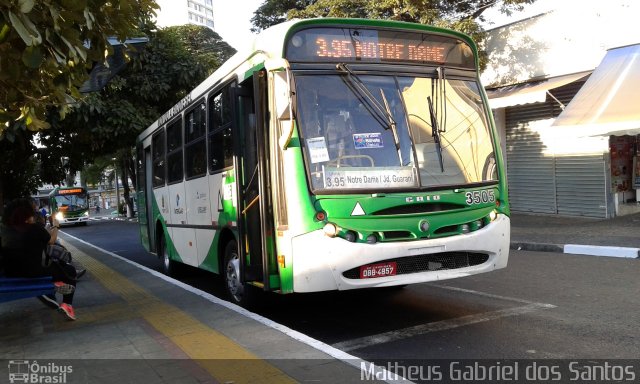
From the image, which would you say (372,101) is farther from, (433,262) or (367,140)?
(433,262)

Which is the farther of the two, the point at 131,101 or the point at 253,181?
the point at 131,101

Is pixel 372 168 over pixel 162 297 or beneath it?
over

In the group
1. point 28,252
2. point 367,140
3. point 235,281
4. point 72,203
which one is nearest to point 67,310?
point 28,252

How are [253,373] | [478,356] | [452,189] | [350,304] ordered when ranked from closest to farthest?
[253,373] → [478,356] → [452,189] → [350,304]

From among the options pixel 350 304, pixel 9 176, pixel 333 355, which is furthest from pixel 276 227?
pixel 9 176

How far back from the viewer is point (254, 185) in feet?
18.3

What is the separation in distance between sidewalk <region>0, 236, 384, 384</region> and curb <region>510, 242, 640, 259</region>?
720cm

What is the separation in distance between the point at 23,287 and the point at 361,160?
3.72 meters

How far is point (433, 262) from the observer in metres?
5.31

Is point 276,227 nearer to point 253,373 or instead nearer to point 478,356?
point 253,373

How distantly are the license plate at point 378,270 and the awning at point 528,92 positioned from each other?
9.49 metres

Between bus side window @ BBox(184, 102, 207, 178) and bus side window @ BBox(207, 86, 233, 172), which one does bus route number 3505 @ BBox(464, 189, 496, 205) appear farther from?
bus side window @ BBox(184, 102, 207, 178)

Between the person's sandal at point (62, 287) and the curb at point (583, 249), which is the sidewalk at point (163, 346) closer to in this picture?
the person's sandal at point (62, 287)

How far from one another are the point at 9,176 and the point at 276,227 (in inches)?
490
